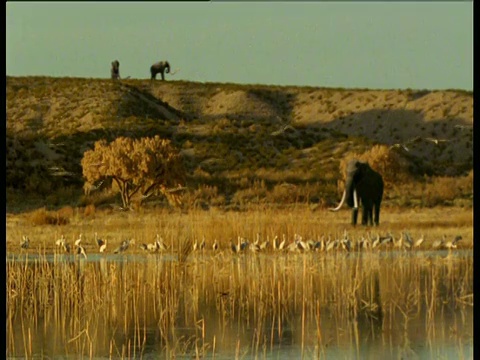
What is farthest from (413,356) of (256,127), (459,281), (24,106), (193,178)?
(24,106)

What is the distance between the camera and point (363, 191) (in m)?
26.0

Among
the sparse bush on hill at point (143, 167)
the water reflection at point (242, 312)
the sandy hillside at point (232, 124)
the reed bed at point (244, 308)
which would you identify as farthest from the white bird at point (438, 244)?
the sparse bush on hill at point (143, 167)

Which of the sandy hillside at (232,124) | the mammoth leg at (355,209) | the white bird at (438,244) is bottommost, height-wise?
the white bird at (438,244)

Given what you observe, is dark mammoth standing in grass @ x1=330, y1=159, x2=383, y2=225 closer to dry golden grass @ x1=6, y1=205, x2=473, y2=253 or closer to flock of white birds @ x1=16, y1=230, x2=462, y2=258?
dry golden grass @ x1=6, y1=205, x2=473, y2=253

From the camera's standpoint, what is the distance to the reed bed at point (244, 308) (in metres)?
10.8

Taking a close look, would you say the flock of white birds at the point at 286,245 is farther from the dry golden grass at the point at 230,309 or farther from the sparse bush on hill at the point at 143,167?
the sparse bush on hill at the point at 143,167

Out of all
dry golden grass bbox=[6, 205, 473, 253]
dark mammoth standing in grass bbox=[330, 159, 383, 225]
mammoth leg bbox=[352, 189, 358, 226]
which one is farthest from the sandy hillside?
dry golden grass bbox=[6, 205, 473, 253]

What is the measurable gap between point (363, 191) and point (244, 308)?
1359 centimetres

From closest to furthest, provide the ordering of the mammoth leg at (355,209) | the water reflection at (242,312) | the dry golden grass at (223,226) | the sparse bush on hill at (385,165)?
1. the water reflection at (242,312)
2. the dry golden grass at (223,226)
3. the mammoth leg at (355,209)
4. the sparse bush on hill at (385,165)

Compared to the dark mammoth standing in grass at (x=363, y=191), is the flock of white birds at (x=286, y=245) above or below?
below

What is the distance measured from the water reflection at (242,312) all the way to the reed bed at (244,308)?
15mm

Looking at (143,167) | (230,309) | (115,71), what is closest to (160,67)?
(115,71)

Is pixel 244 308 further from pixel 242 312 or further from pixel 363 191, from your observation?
pixel 363 191

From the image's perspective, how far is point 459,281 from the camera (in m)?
14.8
